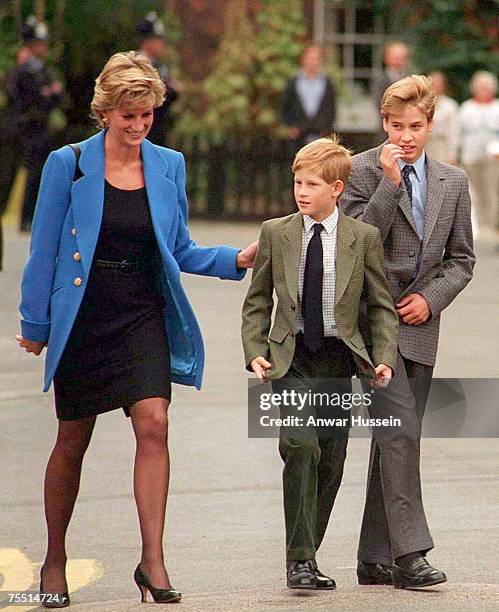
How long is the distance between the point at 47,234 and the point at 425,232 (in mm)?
1194

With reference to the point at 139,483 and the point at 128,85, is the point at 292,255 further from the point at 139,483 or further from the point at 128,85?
the point at 139,483

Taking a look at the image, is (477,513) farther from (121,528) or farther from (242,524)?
(121,528)

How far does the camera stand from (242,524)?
6.84 metres

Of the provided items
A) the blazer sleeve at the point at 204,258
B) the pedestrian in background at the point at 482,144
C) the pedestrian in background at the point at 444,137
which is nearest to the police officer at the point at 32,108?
the pedestrian in background at the point at 444,137

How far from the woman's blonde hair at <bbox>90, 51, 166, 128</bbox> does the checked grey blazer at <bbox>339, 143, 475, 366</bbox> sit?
70 centimetres

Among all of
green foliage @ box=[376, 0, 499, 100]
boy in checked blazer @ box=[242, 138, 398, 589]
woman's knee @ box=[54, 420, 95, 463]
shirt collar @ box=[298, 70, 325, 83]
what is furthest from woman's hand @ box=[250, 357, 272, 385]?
green foliage @ box=[376, 0, 499, 100]

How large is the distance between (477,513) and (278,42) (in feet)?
53.9

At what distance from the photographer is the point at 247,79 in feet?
74.0

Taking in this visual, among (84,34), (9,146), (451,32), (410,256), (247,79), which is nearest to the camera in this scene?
(410,256)

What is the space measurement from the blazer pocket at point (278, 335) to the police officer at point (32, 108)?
499 inches

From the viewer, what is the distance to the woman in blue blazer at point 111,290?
5477 mm

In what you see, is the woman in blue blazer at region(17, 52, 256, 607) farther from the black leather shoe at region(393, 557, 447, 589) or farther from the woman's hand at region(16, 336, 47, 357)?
the black leather shoe at region(393, 557, 447, 589)

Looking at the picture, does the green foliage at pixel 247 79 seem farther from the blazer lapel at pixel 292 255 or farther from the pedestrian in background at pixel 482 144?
the blazer lapel at pixel 292 255

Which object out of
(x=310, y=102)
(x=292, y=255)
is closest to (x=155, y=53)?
(x=310, y=102)
